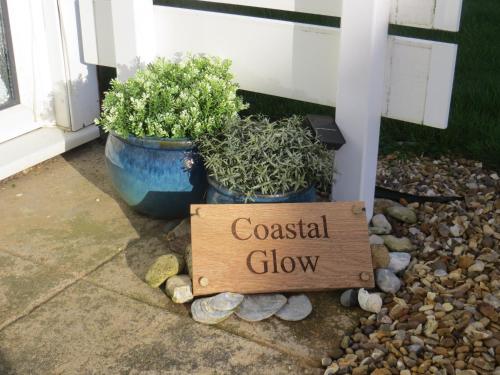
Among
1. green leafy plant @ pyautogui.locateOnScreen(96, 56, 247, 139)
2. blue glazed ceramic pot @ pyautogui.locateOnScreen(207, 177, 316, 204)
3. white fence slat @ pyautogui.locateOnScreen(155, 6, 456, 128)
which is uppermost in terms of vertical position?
white fence slat @ pyautogui.locateOnScreen(155, 6, 456, 128)

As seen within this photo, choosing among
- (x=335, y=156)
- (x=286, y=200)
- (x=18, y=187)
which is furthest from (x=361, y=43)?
(x=18, y=187)

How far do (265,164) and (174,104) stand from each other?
0.49m

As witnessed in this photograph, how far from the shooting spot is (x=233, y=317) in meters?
2.67

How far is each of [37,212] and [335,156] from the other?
136cm

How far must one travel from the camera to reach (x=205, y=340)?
2.54 metres

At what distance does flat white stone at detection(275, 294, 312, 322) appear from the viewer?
8.66ft

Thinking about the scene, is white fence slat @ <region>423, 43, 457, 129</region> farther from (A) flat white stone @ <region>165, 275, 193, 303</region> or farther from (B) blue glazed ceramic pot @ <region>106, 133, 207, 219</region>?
(A) flat white stone @ <region>165, 275, 193, 303</region>

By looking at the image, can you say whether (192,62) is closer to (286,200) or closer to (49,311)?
(286,200)

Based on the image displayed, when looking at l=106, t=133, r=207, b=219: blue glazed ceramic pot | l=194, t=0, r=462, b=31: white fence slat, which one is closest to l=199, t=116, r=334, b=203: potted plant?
l=106, t=133, r=207, b=219: blue glazed ceramic pot

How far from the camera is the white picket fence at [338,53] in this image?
9.37 feet

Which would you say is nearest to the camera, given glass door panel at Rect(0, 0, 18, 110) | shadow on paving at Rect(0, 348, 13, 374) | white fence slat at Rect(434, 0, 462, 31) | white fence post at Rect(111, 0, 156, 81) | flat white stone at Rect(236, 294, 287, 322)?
shadow on paving at Rect(0, 348, 13, 374)

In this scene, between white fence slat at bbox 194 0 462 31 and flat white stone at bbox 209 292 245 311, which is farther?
white fence slat at bbox 194 0 462 31

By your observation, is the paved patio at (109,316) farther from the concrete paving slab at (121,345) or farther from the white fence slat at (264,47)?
the white fence slat at (264,47)

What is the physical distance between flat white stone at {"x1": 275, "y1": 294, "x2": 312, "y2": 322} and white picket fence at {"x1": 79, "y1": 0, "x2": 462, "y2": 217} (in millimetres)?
606
